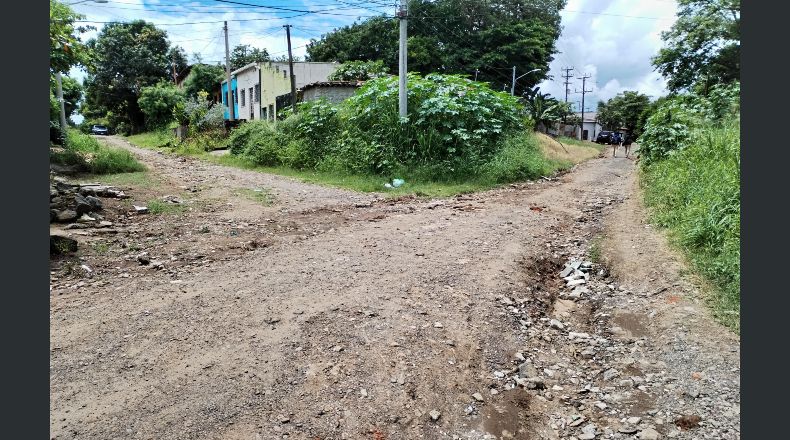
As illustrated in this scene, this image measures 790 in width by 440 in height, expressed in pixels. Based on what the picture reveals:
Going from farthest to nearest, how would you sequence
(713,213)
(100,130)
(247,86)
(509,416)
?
(100,130) → (247,86) → (713,213) → (509,416)

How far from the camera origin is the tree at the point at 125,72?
78.9ft

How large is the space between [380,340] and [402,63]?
30.5 ft

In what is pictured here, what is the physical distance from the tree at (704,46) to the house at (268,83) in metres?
18.7

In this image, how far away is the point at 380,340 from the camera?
348 cm

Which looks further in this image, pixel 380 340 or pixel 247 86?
pixel 247 86

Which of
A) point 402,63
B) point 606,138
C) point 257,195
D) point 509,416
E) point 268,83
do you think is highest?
point 268,83

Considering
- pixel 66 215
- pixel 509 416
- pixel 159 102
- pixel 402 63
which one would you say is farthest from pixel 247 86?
pixel 509 416

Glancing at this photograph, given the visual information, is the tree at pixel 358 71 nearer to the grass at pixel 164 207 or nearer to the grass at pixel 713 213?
the grass at pixel 164 207

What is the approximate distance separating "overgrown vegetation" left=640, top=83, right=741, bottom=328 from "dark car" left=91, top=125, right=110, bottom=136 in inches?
1347

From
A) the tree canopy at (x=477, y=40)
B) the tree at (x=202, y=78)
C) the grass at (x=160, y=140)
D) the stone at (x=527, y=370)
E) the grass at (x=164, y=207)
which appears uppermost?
the tree canopy at (x=477, y=40)

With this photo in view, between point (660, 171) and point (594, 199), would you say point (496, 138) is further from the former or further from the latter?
point (660, 171)

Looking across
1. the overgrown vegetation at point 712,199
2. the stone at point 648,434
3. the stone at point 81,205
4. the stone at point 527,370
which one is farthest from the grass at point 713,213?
the stone at point 81,205

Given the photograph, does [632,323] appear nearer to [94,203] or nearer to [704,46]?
[704,46]

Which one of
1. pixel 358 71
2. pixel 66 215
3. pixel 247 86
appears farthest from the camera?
pixel 247 86
